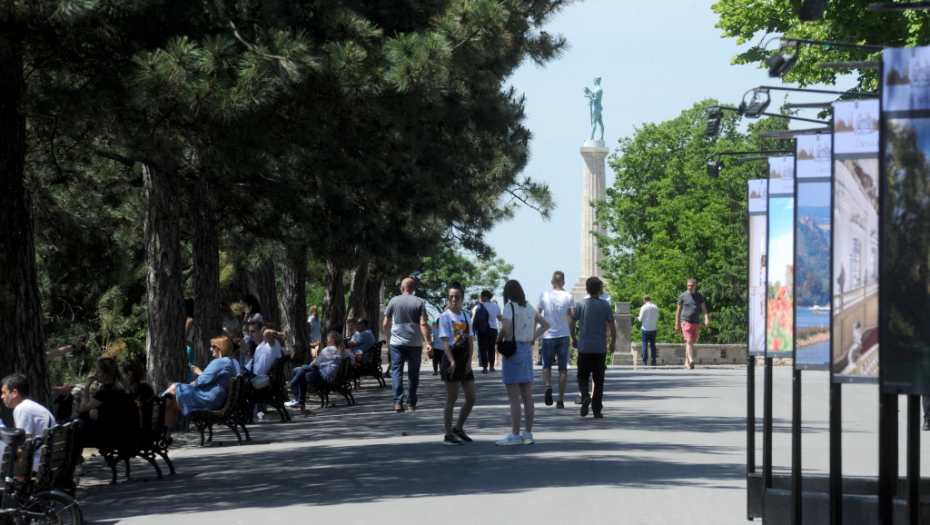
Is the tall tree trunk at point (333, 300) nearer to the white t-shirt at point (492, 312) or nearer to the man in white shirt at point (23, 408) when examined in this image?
the white t-shirt at point (492, 312)

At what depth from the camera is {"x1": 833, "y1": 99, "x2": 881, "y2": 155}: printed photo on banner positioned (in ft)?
19.3

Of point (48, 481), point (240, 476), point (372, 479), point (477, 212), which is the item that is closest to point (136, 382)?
point (240, 476)

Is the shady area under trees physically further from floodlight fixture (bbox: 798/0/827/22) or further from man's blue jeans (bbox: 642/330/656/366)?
man's blue jeans (bbox: 642/330/656/366)

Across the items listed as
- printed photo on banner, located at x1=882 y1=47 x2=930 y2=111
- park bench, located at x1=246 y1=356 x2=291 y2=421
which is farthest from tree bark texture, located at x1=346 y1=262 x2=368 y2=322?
printed photo on banner, located at x1=882 y1=47 x2=930 y2=111

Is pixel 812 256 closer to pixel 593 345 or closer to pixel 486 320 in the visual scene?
pixel 593 345

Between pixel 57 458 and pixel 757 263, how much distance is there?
4830mm

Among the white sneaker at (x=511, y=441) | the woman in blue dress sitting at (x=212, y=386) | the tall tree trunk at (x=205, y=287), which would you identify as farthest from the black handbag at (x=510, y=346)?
the tall tree trunk at (x=205, y=287)

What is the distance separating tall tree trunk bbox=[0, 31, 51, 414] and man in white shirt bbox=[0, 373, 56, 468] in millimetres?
1521

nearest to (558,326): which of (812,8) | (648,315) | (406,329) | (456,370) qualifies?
(406,329)

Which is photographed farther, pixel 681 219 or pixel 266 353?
pixel 681 219

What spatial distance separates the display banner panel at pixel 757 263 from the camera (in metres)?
8.09

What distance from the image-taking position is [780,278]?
7.62 m

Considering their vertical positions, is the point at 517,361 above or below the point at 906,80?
below

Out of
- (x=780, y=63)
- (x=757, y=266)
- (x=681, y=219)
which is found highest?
(x=681, y=219)
